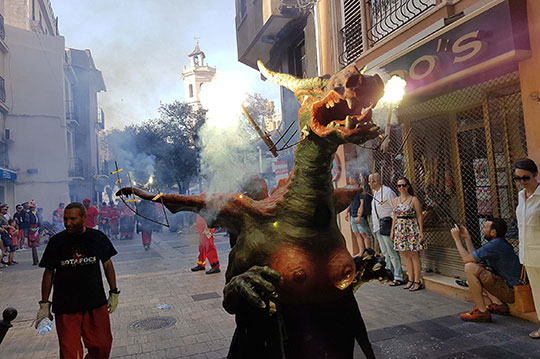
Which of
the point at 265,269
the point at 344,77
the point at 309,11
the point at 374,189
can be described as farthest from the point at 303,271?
the point at 309,11

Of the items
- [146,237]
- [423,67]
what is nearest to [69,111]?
[146,237]

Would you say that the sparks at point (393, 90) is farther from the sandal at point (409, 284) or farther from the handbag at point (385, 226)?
the sandal at point (409, 284)

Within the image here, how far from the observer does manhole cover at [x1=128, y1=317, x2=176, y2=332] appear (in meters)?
5.41

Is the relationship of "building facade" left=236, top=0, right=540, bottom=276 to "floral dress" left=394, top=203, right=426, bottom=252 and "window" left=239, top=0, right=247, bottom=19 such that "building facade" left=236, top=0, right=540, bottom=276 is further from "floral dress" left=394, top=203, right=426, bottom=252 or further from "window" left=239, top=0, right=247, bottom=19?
"window" left=239, top=0, right=247, bottom=19

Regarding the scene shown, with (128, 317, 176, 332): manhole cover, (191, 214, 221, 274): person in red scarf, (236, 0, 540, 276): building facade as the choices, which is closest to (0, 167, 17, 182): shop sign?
(191, 214, 221, 274): person in red scarf

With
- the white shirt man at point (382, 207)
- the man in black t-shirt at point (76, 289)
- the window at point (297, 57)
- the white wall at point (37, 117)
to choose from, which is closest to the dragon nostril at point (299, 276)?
the man in black t-shirt at point (76, 289)

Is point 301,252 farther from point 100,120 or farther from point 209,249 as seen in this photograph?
point 100,120

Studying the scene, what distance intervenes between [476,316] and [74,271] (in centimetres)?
490

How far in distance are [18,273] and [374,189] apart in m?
9.83

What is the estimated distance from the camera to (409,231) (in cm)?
654

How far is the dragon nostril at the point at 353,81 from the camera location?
157 cm

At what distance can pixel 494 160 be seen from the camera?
21.3ft

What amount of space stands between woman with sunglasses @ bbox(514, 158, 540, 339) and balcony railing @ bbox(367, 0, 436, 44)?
3958 millimetres

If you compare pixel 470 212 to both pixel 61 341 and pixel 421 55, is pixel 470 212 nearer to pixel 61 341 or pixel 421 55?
pixel 421 55
